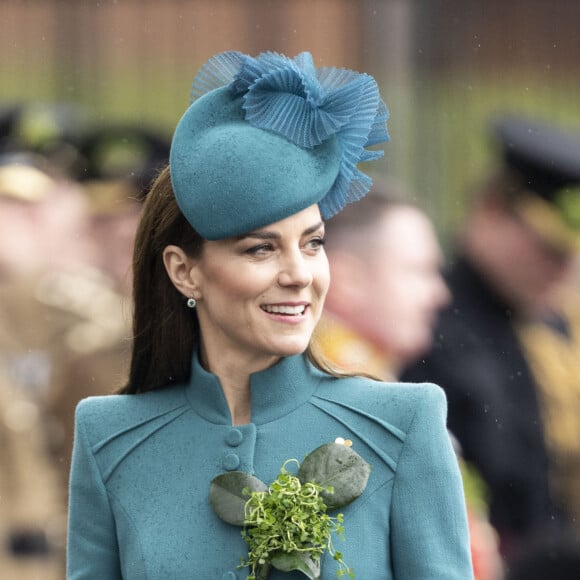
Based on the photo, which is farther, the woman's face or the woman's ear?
the woman's ear

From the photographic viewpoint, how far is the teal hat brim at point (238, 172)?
3.09m

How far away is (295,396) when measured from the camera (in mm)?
3277

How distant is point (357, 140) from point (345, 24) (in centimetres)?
398

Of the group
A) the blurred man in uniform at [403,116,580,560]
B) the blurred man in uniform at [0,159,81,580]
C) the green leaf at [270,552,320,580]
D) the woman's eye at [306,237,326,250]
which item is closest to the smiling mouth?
the woman's eye at [306,237,326,250]

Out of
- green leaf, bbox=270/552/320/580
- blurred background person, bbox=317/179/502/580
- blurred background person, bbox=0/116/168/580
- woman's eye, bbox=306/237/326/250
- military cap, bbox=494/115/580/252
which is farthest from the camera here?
military cap, bbox=494/115/580/252

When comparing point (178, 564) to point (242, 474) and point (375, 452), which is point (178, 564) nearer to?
point (242, 474)

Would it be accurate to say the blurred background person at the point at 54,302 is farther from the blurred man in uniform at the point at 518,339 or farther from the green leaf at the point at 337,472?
the green leaf at the point at 337,472

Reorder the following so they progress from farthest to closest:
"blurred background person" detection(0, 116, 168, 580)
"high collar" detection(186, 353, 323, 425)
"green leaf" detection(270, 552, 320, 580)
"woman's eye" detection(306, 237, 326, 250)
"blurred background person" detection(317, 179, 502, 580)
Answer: "blurred background person" detection(0, 116, 168, 580)
"blurred background person" detection(317, 179, 502, 580)
"high collar" detection(186, 353, 323, 425)
"woman's eye" detection(306, 237, 326, 250)
"green leaf" detection(270, 552, 320, 580)

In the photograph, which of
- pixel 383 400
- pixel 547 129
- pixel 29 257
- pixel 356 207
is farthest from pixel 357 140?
pixel 547 129

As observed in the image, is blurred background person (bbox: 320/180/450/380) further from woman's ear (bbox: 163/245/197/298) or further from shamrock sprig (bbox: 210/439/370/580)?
shamrock sprig (bbox: 210/439/370/580)

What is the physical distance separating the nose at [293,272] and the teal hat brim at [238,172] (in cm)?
7

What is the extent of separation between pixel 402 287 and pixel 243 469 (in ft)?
10.6

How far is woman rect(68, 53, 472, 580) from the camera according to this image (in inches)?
122

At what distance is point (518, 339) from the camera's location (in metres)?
6.84
